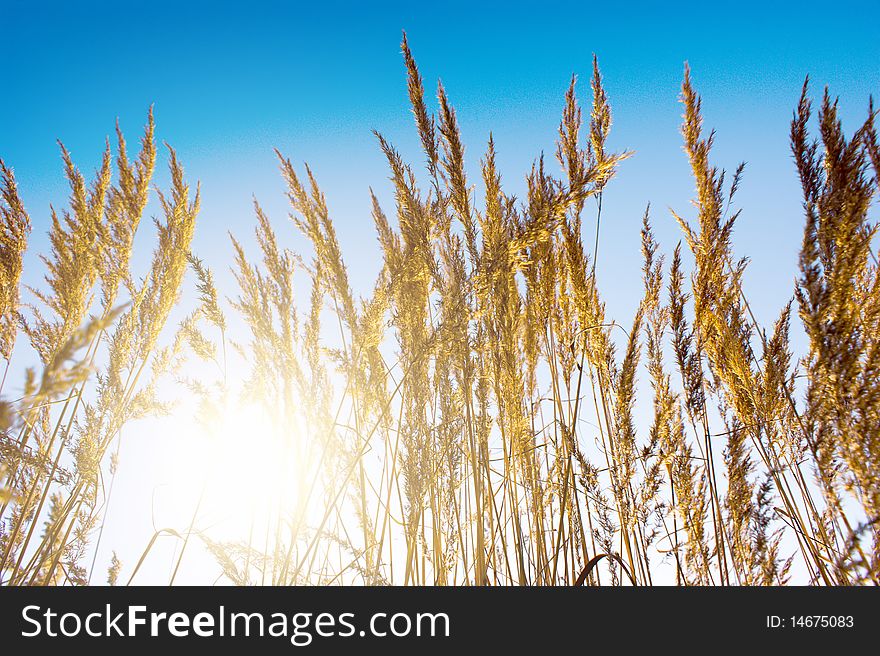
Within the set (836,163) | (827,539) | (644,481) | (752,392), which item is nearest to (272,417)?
Answer: (644,481)

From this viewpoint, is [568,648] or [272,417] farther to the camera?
[272,417]

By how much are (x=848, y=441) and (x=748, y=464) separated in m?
0.53

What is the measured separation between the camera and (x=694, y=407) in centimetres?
209

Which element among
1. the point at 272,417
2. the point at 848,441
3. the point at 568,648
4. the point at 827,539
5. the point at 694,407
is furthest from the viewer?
the point at 272,417

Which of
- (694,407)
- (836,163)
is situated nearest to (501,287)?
(694,407)

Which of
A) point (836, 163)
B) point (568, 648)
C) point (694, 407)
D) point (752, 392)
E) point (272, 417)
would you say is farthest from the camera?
point (272, 417)

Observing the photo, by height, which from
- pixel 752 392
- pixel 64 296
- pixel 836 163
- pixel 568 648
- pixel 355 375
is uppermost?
pixel 64 296

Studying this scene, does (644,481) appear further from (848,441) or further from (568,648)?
(568,648)

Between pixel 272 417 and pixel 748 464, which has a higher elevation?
pixel 272 417

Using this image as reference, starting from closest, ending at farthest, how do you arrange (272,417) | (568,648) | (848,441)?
1. (568,648)
2. (848,441)
3. (272,417)

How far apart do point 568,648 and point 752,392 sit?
1227 mm

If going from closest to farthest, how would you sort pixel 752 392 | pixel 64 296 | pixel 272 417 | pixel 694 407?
pixel 752 392
pixel 694 407
pixel 64 296
pixel 272 417

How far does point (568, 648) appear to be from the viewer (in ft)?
3.86

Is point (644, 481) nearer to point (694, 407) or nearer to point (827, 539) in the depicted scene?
point (694, 407)
